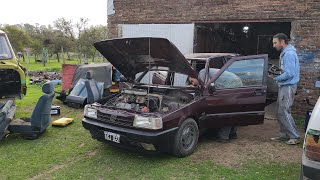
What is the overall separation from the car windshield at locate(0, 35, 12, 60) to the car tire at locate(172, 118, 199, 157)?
552 cm

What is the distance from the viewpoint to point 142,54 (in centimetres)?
576

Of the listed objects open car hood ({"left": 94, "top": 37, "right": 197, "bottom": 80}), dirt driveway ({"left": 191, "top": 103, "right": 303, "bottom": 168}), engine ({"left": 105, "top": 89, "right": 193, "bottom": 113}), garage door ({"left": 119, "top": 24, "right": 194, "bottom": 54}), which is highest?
garage door ({"left": 119, "top": 24, "right": 194, "bottom": 54})

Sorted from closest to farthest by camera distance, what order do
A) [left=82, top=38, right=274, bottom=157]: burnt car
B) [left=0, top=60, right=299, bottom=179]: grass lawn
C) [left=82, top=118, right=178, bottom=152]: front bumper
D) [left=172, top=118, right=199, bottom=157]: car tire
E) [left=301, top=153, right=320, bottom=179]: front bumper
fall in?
[left=301, top=153, right=320, bottom=179]: front bumper, [left=0, top=60, right=299, bottom=179]: grass lawn, [left=82, top=118, right=178, bottom=152]: front bumper, [left=82, top=38, right=274, bottom=157]: burnt car, [left=172, top=118, right=199, bottom=157]: car tire

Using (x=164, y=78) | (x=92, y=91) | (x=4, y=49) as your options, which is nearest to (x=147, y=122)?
(x=164, y=78)

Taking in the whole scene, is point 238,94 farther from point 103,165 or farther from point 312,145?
point 312,145

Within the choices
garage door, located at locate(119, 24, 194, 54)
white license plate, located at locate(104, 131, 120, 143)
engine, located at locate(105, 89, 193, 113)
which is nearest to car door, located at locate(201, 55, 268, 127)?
engine, located at locate(105, 89, 193, 113)

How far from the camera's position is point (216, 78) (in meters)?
5.83

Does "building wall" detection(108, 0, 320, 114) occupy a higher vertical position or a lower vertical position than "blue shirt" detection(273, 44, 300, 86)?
higher

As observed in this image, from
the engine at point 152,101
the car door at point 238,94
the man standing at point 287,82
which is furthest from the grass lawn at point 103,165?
the man standing at point 287,82

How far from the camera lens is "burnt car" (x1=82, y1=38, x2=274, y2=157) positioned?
196 inches

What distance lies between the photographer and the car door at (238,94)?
5836mm

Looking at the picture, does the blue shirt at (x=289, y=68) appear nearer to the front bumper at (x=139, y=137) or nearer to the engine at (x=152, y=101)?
the engine at (x=152, y=101)

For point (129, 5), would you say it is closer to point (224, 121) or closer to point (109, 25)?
point (109, 25)

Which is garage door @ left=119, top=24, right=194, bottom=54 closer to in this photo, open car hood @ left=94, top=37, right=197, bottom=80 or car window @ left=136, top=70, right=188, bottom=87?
car window @ left=136, top=70, right=188, bottom=87
